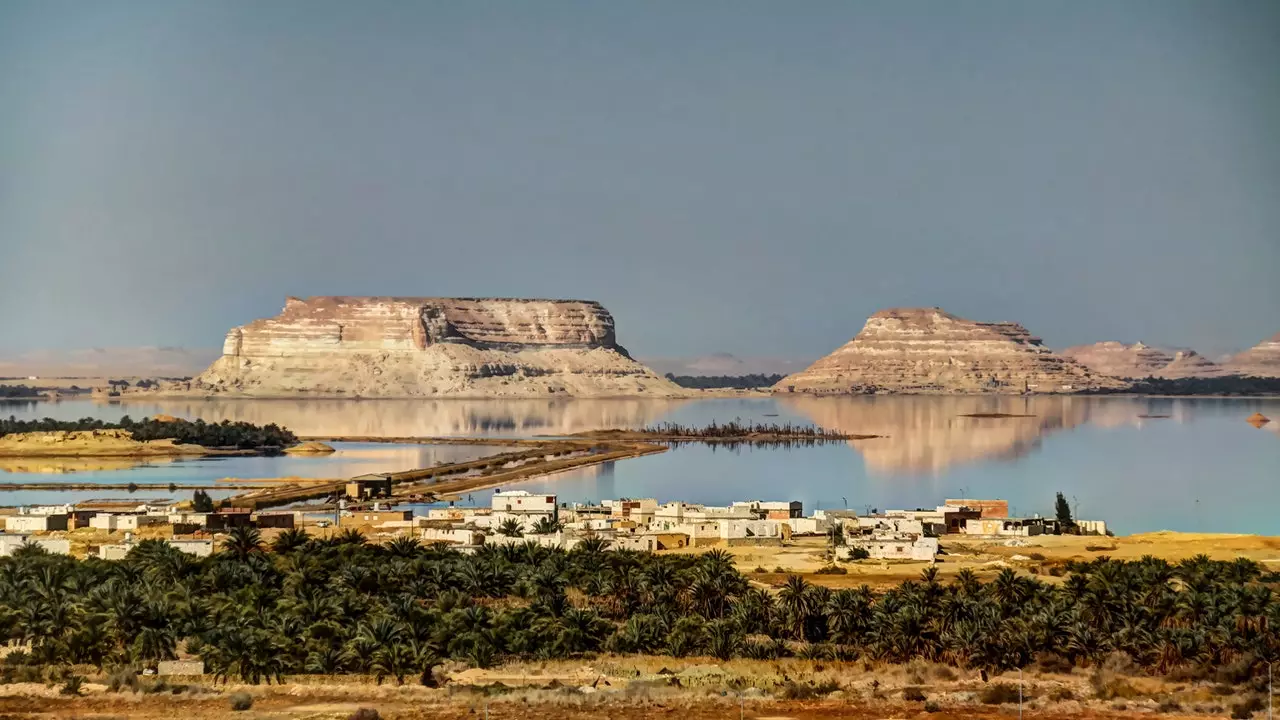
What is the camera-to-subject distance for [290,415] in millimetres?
176250

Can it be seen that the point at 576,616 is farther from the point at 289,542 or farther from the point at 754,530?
the point at 754,530

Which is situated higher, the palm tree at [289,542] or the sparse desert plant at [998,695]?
the palm tree at [289,542]

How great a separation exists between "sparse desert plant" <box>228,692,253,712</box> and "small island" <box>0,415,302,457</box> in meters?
82.2

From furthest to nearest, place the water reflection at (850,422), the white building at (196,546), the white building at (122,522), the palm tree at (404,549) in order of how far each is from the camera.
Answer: the water reflection at (850,422) < the white building at (122,522) < the white building at (196,546) < the palm tree at (404,549)

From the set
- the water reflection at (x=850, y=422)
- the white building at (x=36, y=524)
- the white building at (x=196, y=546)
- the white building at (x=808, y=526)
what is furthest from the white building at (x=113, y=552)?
the water reflection at (x=850, y=422)

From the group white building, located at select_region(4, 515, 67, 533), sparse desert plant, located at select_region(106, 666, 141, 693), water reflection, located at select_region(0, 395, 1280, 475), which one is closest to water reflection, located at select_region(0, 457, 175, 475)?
water reflection, located at select_region(0, 395, 1280, 475)

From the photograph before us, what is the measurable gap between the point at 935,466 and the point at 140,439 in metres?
50.5

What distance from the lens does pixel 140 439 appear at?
115 m

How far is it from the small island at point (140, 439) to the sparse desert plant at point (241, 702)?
8215 cm

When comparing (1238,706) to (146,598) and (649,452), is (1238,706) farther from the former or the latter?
(649,452)

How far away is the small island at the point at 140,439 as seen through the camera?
109 m

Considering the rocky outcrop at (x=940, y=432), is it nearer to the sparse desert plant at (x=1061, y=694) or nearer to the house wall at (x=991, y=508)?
the house wall at (x=991, y=508)

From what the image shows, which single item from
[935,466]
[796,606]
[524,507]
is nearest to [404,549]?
[796,606]

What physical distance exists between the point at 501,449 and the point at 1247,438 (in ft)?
170
